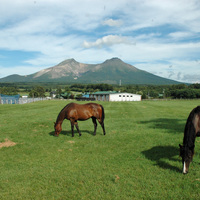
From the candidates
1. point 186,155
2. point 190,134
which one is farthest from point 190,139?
point 186,155

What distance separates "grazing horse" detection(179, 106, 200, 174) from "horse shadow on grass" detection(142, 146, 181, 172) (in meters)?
0.72

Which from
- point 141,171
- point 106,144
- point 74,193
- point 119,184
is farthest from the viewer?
point 106,144

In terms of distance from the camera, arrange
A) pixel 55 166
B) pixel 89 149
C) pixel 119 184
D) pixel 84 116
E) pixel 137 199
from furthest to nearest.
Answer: pixel 84 116 < pixel 89 149 < pixel 55 166 < pixel 119 184 < pixel 137 199

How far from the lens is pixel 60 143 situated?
11211 mm

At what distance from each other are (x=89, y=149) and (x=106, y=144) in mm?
1334

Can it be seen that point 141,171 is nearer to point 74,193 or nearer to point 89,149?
point 74,193

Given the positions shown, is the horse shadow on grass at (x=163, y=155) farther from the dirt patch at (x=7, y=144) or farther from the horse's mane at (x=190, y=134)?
the dirt patch at (x=7, y=144)

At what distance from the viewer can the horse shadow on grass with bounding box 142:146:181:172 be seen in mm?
7723

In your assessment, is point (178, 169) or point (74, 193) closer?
point (74, 193)

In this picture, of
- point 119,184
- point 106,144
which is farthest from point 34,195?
point 106,144

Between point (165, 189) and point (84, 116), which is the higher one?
point (84, 116)

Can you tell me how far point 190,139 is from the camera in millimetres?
6891

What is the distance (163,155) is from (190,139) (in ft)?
7.62

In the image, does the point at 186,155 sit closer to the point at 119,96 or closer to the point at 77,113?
the point at 77,113
